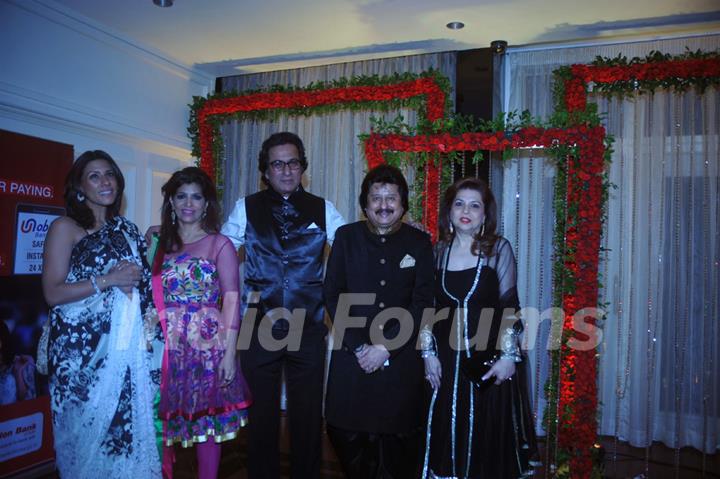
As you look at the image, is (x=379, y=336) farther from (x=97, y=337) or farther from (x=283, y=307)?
(x=97, y=337)

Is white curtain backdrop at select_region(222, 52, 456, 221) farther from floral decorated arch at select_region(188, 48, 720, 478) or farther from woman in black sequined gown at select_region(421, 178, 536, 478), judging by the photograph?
woman in black sequined gown at select_region(421, 178, 536, 478)

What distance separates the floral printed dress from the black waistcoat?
216mm

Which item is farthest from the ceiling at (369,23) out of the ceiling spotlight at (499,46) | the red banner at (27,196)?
the red banner at (27,196)

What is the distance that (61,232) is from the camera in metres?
2.47


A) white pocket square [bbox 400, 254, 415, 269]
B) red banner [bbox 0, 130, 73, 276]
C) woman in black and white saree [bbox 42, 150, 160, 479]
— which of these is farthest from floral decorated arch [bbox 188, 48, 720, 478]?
red banner [bbox 0, 130, 73, 276]

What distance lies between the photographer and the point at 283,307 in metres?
2.84

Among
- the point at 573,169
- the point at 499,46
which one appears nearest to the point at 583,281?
the point at 573,169

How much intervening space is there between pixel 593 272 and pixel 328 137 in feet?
8.70

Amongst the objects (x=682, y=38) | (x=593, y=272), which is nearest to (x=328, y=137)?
(x=593, y=272)

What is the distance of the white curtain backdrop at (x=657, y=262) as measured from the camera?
417cm

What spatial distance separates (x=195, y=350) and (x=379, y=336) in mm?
907

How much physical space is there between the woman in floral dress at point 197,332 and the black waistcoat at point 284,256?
0.18 metres

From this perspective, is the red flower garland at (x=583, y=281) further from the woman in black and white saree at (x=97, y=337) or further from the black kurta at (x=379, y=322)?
the woman in black and white saree at (x=97, y=337)

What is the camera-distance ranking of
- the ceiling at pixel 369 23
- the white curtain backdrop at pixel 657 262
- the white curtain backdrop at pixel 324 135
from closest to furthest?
the ceiling at pixel 369 23 → the white curtain backdrop at pixel 657 262 → the white curtain backdrop at pixel 324 135
